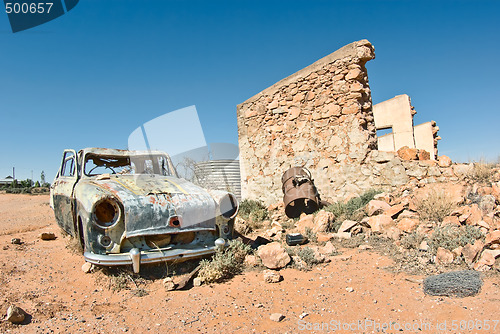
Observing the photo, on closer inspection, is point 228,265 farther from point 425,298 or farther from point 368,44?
point 368,44

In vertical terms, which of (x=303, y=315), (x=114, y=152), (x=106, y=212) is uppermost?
(x=114, y=152)

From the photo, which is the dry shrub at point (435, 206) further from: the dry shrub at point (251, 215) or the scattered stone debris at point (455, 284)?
the dry shrub at point (251, 215)

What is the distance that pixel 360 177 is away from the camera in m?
6.58

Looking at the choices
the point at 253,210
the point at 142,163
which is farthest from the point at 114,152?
the point at 253,210

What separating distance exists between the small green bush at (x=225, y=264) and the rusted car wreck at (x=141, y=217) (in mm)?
134

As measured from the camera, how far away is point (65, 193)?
15.0ft

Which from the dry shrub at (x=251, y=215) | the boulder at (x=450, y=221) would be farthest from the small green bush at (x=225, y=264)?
the boulder at (x=450, y=221)

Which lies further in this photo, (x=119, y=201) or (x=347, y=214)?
(x=347, y=214)

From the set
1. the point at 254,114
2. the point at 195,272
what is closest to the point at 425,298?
the point at 195,272

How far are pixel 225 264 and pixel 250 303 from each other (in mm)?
693

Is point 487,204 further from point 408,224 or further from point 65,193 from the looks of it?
point 65,193

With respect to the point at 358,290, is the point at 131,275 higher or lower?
higher

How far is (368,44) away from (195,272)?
575 cm

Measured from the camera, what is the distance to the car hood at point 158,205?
3.44 meters
